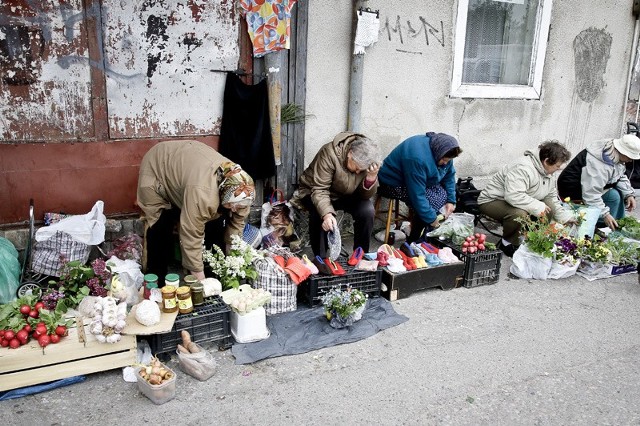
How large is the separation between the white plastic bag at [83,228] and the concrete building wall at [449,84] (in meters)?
2.34

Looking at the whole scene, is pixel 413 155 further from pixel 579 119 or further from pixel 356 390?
pixel 579 119

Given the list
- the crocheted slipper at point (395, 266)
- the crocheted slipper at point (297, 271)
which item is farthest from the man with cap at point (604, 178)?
the crocheted slipper at point (297, 271)

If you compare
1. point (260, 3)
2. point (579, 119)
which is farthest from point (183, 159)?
point (579, 119)

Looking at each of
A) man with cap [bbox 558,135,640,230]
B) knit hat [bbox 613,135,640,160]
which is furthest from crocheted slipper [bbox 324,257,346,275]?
knit hat [bbox 613,135,640,160]

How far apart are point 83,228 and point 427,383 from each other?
9.89 feet

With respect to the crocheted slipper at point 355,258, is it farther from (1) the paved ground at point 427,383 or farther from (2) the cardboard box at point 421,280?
(1) the paved ground at point 427,383

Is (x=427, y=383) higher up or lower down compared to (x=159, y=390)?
lower down

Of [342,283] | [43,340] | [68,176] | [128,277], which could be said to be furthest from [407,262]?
[68,176]

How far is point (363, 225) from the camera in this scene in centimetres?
525

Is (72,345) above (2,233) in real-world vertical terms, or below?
below

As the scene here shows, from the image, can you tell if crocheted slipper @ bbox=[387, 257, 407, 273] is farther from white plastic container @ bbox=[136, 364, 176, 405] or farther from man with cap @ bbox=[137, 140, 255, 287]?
white plastic container @ bbox=[136, 364, 176, 405]

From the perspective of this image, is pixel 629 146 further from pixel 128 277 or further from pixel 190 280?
pixel 128 277

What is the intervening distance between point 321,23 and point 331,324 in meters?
3.20

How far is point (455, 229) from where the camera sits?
17.6 feet
